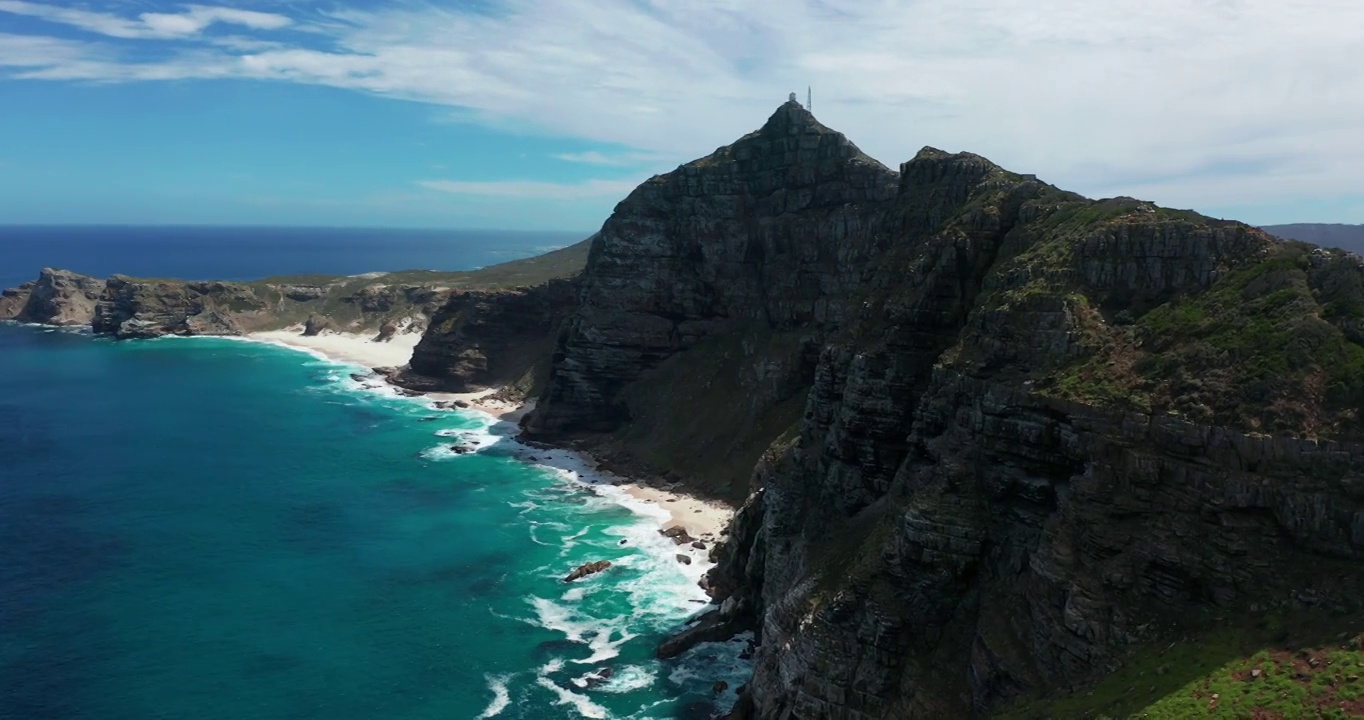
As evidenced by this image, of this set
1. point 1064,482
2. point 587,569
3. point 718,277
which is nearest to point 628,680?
point 587,569

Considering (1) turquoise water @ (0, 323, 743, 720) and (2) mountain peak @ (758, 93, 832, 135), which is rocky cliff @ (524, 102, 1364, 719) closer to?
(1) turquoise water @ (0, 323, 743, 720)

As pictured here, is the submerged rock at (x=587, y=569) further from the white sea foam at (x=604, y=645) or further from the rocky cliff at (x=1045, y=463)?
the rocky cliff at (x=1045, y=463)

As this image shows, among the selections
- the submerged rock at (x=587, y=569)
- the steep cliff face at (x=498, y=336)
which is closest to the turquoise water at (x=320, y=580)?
the submerged rock at (x=587, y=569)

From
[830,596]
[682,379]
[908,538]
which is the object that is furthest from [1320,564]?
[682,379]

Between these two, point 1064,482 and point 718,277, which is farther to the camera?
point 718,277

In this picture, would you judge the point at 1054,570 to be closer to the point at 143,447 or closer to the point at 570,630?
the point at 570,630

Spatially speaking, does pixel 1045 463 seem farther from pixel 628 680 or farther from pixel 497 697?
pixel 497 697

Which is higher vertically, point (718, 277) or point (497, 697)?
point (718, 277)
